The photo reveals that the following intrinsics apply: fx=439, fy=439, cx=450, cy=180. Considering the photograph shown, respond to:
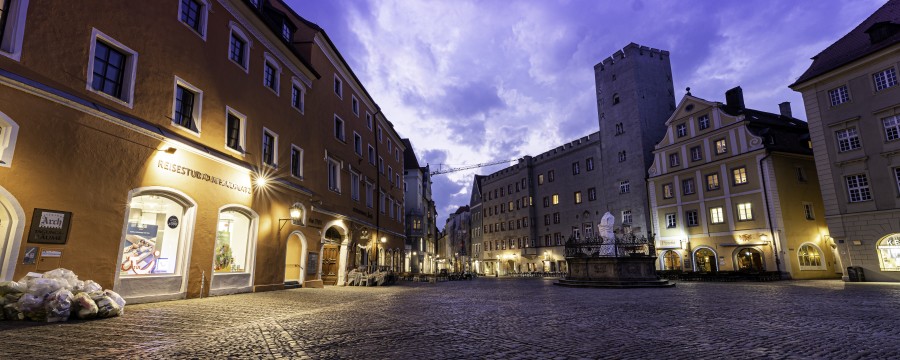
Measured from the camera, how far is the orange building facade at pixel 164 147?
29.3 ft

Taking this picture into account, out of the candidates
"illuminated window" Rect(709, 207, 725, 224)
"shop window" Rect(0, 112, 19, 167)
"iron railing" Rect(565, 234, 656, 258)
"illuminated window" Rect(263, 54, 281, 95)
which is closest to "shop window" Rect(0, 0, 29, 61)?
"shop window" Rect(0, 112, 19, 167)

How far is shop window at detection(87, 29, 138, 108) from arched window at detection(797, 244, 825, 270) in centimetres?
3842

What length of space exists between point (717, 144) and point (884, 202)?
12068 millimetres

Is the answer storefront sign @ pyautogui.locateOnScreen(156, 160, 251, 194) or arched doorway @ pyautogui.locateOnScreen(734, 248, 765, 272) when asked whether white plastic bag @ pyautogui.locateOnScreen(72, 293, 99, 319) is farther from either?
arched doorway @ pyautogui.locateOnScreen(734, 248, 765, 272)

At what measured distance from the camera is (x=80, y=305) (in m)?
8.02

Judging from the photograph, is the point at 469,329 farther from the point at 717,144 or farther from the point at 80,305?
the point at 717,144

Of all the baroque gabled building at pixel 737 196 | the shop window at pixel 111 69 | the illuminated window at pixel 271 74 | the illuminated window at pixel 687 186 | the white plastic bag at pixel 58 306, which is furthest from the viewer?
the illuminated window at pixel 687 186

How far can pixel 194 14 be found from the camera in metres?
14.3

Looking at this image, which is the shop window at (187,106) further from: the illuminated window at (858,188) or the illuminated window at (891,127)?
the illuminated window at (891,127)

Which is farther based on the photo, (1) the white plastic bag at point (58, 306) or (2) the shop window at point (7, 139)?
(2) the shop window at point (7, 139)

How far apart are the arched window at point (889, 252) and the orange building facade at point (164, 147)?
2934 centimetres

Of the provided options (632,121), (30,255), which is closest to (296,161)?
(30,255)

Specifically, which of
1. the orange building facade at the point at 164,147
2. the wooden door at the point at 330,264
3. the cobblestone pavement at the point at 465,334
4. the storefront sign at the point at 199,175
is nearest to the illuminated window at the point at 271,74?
the orange building facade at the point at 164,147

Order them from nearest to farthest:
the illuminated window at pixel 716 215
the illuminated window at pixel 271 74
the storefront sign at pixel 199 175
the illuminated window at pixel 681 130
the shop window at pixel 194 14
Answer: the storefront sign at pixel 199 175
the shop window at pixel 194 14
the illuminated window at pixel 271 74
the illuminated window at pixel 716 215
the illuminated window at pixel 681 130
